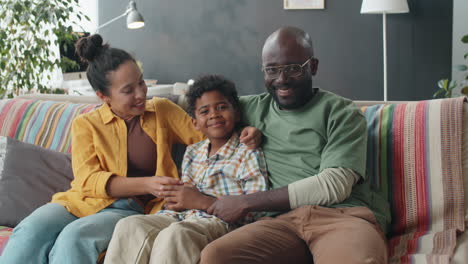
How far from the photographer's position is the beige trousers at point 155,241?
5.31 ft

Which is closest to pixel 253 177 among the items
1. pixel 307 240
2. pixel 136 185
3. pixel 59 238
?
pixel 307 240

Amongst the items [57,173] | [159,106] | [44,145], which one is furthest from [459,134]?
Answer: [44,145]

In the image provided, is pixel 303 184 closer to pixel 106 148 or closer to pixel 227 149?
pixel 227 149

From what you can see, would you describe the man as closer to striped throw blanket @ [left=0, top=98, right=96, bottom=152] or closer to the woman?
the woman

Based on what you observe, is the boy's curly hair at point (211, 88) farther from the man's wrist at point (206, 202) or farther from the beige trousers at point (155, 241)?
the beige trousers at point (155, 241)

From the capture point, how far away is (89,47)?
2123 millimetres

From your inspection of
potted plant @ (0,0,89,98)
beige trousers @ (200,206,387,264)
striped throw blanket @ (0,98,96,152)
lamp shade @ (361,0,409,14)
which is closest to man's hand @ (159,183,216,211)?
beige trousers @ (200,206,387,264)

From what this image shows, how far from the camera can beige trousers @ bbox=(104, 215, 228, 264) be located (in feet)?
5.31

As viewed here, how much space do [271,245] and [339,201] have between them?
0.92 ft

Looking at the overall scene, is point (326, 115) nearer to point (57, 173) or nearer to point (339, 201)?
point (339, 201)

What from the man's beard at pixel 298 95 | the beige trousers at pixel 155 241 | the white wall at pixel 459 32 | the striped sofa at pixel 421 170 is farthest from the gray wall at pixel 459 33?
the beige trousers at pixel 155 241

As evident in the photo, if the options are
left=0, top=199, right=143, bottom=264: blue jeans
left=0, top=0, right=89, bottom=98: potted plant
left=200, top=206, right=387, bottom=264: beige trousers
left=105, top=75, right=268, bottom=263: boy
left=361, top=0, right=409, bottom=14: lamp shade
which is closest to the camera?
left=200, top=206, right=387, bottom=264: beige trousers

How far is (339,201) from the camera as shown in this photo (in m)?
1.76

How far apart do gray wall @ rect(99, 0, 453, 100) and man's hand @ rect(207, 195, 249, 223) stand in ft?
12.2
